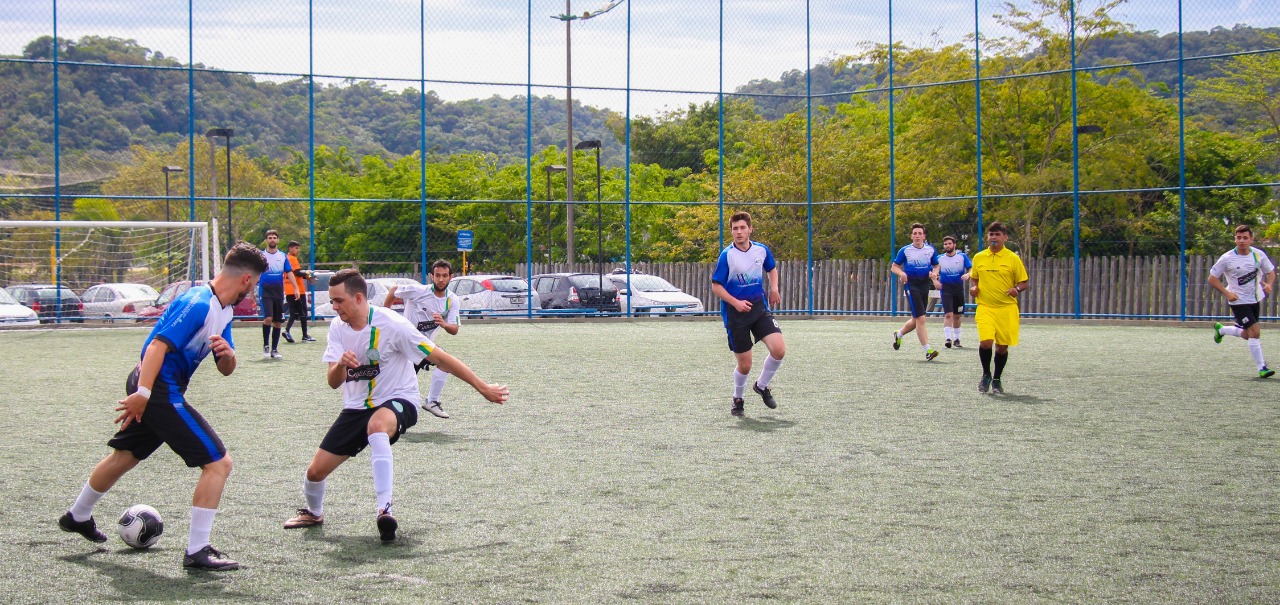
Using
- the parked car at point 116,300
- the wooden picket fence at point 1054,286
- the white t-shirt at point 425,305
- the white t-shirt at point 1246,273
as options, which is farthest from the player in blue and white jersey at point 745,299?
the parked car at point 116,300

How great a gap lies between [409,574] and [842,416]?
222 inches

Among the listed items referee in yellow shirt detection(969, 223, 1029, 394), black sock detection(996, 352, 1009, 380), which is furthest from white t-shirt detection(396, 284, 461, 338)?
black sock detection(996, 352, 1009, 380)

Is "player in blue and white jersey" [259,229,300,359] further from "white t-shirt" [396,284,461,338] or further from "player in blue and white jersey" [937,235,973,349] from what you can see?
"player in blue and white jersey" [937,235,973,349]

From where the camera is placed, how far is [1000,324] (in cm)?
1146

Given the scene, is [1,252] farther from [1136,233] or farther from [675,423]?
[1136,233]

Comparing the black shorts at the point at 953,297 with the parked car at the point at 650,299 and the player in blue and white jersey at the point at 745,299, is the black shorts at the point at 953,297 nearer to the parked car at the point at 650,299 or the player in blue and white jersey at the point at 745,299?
the player in blue and white jersey at the point at 745,299

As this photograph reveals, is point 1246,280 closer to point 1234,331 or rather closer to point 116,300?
point 1234,331

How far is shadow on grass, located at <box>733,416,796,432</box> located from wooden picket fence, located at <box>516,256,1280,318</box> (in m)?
17.6

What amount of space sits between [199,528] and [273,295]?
1240 centimetres

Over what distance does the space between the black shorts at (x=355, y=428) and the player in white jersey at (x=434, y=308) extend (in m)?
4.05

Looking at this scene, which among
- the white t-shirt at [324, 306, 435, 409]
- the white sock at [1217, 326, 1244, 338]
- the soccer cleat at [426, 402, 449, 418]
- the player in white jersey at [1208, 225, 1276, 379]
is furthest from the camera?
the white sock at [1217, 326, 1244, 338]

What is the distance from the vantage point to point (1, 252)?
24.0 m

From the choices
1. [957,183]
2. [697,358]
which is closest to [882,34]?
[957,183]

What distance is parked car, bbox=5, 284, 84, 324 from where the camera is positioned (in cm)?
2375
